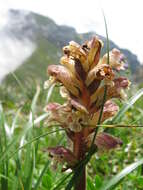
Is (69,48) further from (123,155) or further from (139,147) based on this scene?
(139,147)

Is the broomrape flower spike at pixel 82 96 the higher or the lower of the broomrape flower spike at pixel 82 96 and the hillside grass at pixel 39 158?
the higher

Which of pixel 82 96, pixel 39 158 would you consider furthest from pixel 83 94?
pixel 39 158

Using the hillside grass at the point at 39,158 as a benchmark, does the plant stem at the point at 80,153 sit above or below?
above

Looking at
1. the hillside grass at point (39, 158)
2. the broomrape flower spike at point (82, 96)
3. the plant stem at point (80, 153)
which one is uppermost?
the broomrape flower spike at point (82, 96)

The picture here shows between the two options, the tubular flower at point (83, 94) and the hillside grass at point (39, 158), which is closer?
the tubular flower at point (83, 94)

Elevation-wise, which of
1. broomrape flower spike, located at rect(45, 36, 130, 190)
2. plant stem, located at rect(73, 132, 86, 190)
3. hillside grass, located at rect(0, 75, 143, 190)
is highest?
broomrape flower spike, located at rect(45, 36, 130, 190)

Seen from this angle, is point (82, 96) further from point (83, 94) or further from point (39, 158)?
point (39, 158)

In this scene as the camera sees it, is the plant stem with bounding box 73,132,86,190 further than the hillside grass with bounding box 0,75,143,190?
No
